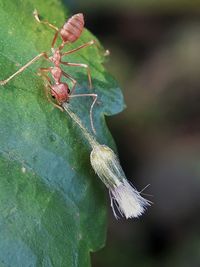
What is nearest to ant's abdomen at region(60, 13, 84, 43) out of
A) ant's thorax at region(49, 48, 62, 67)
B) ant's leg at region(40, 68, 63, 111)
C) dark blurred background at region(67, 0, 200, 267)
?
ant's thorax at region(49, 48, 62, 67)

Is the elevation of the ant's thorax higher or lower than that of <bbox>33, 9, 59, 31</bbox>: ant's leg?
lower

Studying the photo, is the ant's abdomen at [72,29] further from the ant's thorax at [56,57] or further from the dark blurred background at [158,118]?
the dark blurred background at [158,118]

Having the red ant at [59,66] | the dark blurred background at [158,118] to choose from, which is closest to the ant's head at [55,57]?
the red ant at [59,66]

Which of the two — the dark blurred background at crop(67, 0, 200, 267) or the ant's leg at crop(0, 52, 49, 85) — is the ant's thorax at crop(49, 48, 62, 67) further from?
the dark blurred background at crop(67, 0, 200, 267)

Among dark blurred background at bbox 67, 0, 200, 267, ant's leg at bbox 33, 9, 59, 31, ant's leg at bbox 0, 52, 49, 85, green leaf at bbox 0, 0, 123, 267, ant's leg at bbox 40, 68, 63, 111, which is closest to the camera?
green leaf at bbox 0, 0, 123, 267

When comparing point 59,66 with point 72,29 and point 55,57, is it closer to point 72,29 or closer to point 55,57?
point 55,57

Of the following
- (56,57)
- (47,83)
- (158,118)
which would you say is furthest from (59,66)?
(158,118)
